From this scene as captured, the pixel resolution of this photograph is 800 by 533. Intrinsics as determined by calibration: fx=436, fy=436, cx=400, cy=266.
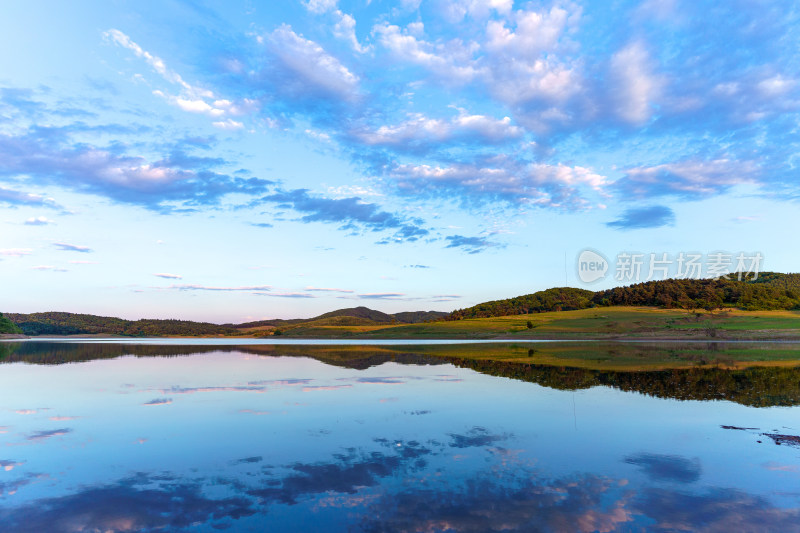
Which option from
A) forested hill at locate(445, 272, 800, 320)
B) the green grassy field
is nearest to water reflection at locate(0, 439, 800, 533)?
the green grassy field

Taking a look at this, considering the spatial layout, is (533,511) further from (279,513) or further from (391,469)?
(279,513)

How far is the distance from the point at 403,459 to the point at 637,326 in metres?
117

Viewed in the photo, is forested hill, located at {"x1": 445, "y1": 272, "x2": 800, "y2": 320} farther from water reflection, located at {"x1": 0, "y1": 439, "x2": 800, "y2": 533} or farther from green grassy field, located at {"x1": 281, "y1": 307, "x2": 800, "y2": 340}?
water reflection, located at {"x1": 0, "y1": 439, "x2": 800, "y2": 533}

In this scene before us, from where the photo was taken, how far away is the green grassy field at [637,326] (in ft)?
339

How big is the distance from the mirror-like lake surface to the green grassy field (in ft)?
287

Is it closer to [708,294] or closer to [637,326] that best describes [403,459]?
[637,326]

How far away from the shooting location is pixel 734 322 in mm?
110000

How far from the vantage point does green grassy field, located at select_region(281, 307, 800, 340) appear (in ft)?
339

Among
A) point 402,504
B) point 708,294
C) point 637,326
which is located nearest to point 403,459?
point 402,504

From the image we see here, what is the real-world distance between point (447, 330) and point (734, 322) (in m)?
77.5

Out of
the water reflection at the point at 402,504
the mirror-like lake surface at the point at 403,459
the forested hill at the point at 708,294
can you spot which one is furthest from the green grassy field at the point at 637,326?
the water reflection at the point at 402,504

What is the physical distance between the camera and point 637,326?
114000 millimetres

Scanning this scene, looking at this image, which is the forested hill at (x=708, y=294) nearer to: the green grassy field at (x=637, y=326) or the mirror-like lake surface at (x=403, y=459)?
the green grassy field at (x=637, y=326)

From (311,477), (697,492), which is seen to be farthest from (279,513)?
(697,492)
